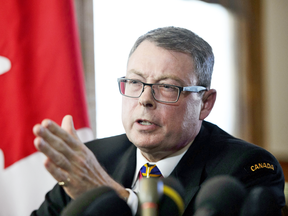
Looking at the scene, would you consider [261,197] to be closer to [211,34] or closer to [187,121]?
[187,121]

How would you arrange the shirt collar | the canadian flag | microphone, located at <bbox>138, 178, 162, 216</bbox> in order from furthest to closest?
the canadian flag → the shirt collar → microphone, located at <bbox>138, 178, 162, 216</bbox>

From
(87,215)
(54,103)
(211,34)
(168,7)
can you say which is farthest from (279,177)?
(211,34)

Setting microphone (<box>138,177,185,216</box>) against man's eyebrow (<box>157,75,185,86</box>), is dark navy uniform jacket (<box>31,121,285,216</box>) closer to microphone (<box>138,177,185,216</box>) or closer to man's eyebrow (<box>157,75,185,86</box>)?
man's eyebrow (<box>157,75,185,86</box>)

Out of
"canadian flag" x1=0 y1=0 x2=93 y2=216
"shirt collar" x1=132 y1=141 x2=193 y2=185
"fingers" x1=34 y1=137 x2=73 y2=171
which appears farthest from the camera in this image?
"canadian flag" x1=0 y1=0 x2=93 y2=216

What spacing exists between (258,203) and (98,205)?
1.16ft

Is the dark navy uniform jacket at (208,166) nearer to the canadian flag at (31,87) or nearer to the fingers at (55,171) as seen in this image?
the canadian flag at (31,87)

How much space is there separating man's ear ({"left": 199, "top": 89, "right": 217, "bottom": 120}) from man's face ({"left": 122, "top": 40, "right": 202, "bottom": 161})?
0.28 ft

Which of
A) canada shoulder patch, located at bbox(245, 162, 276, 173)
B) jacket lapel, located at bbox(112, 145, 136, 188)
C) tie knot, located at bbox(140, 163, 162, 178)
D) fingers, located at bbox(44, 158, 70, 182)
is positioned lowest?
jacket lapel, located at bbox(112, 145, 136, 188)

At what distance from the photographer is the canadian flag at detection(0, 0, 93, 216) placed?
1713mm

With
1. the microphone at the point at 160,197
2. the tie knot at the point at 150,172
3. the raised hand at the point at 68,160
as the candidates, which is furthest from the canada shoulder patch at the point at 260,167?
the microphone at the point at 160,197

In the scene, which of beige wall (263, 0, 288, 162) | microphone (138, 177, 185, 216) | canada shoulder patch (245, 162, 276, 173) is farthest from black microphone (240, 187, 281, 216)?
beige wall (263, 0, 288, 162)

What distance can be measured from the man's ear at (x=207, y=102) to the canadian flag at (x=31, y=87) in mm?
819

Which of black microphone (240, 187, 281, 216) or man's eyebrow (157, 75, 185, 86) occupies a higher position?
man's eyebrow (157, 75, 185, 86)

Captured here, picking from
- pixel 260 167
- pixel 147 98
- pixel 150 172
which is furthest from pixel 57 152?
pixel 260 167
